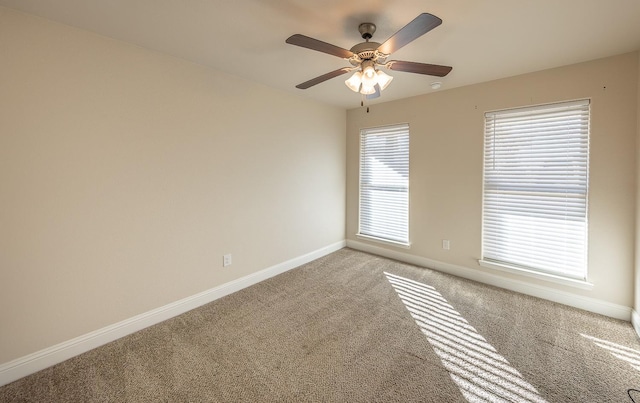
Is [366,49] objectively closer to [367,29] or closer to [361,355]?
[367,29]

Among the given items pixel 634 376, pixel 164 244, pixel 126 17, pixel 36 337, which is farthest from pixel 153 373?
pixel 634 376

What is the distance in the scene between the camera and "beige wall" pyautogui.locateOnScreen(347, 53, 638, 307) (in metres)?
2.44

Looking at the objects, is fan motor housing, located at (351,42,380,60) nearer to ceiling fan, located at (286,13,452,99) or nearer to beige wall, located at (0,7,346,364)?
ceiling fan, located at (286,13,452,99)

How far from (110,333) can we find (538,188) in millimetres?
4287

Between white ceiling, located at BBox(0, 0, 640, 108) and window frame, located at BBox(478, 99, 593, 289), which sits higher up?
white ceiling, located at BBox(0, 0, 640, 108)

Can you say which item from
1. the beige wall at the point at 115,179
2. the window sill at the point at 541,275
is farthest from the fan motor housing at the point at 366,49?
the window sill at the point at 541,275

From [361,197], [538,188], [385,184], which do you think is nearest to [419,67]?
[538,188]

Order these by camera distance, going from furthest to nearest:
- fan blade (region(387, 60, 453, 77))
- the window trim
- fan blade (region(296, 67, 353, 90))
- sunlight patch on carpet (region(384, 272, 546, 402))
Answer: the window trim → fan blade (region(296, 67, 353, 90)) → fan blade (region(387, 60, 453, 77)) → sunlight patch on carpet (region(384, 272, 546, 402))

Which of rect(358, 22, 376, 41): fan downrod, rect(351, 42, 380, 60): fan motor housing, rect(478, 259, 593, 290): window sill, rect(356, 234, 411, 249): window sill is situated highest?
rect(358, 22, 376, 41): fan downrod

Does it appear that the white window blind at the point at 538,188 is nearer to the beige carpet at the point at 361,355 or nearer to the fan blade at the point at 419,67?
the beige carpet at the point at 361,355

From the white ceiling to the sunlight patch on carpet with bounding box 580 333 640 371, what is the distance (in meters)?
2.42

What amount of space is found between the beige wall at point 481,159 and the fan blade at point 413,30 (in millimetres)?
1461

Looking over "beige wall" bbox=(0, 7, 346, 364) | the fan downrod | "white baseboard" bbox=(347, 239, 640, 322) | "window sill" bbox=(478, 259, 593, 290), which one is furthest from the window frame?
"beige wall" bbox=(0, 7, 346, 364)

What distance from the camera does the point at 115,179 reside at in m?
2.16
